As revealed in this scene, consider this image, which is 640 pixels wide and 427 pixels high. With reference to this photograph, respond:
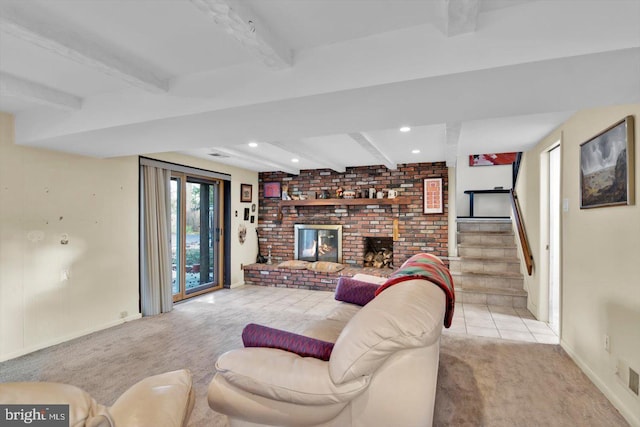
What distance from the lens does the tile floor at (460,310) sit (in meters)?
3.44

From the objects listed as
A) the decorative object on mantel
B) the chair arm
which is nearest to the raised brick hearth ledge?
the decorative object on mantel

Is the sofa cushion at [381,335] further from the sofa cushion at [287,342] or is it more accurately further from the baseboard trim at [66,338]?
the baseboard trim at [66,338]

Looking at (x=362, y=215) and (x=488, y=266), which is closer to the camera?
(x=488, y=266)

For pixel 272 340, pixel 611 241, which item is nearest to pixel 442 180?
pixel 611 241

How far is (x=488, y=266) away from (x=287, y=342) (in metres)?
4.31

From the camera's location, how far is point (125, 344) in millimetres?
3150

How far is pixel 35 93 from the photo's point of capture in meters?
2.25

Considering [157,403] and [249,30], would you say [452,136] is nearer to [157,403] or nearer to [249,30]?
[249,30]

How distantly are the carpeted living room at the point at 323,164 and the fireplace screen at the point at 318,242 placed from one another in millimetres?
1109

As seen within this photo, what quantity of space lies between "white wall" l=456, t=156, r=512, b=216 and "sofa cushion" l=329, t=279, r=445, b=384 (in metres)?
6.19

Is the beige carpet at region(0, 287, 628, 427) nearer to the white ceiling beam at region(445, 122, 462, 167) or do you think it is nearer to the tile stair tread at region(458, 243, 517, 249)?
the white ceiling beam at region(445, 122, 462, 167)

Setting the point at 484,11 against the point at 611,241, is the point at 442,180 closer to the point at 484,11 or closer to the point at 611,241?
the point at 611,241

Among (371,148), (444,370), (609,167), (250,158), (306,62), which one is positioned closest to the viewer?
(306,62)

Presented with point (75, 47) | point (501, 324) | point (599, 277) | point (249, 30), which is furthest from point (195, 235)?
point (599, 277)
